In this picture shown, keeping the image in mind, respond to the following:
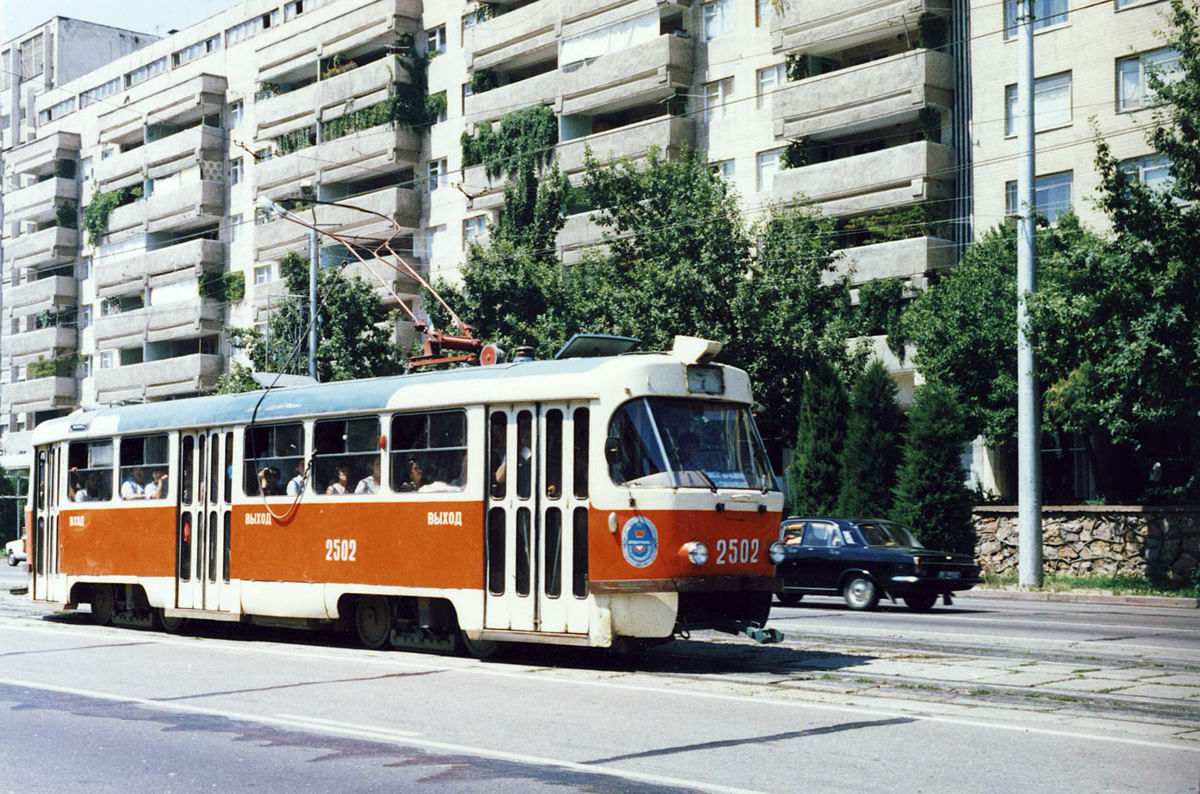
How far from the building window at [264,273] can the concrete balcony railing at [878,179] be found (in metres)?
28.8

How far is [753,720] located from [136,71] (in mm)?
72963

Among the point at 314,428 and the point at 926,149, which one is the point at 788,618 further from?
the point at 926,149

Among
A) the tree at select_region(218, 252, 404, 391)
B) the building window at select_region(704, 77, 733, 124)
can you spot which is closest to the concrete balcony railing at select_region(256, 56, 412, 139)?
the tree at select_region(218, 252, 404, 391)

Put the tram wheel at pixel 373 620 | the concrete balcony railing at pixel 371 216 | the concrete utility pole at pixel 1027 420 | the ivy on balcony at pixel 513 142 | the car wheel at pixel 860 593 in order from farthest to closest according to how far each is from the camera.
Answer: the concrete balcony railing at pixel 371 216 → the ivy on balcony at pixel 513 142 → the concrete utility pole at pixel 1027 420 → the car wheel at pixel 860 593 → the tram wheel at pixel 373 620

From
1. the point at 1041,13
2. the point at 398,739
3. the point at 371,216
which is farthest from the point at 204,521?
the point at 371,216

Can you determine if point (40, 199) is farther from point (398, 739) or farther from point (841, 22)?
point (398, 739)

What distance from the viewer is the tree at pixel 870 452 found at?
33.8 m

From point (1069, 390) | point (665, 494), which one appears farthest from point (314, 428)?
point (1069, 390)

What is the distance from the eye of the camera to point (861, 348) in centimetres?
3744

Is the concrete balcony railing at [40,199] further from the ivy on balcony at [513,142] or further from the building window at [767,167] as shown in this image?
the building window at [767,167]

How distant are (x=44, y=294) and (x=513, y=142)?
3789 cm

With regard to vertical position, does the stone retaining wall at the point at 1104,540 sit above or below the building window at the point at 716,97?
below

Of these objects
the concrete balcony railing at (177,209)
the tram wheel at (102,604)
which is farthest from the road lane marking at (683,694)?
the concrete balcony railing at (177,209)

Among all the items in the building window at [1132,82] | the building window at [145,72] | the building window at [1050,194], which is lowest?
the building window at [1050,194]
